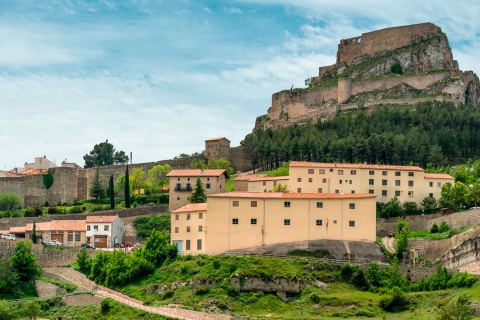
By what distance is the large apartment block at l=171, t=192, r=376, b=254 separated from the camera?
68562mm

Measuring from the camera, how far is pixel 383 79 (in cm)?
13512

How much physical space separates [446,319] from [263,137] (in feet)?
220

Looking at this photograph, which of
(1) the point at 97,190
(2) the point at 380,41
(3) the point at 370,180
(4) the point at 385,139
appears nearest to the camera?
(3) the point at 370,180

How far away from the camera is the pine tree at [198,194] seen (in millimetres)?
84812

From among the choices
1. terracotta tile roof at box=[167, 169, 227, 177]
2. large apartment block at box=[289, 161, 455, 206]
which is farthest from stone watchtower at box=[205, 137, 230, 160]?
large apartment block at box=[289, 161, 455, 206]

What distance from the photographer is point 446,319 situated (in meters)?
50.6

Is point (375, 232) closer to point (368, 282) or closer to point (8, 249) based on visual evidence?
point (368, 282)

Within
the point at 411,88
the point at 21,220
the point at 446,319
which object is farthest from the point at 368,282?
the point at 411,88

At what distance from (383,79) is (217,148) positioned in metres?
34.6

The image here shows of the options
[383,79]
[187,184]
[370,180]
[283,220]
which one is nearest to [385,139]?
[370,180]

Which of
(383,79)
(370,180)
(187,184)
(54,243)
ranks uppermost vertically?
(383,79)

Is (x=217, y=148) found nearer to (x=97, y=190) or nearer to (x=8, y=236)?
(x=97, y=190)

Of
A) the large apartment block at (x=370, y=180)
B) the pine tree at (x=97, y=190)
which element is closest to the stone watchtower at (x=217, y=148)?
the pine tree at (x=97, y=190)

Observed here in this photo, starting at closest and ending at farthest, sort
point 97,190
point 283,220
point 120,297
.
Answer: point 120,297 < point 283,220 < point 97,190
